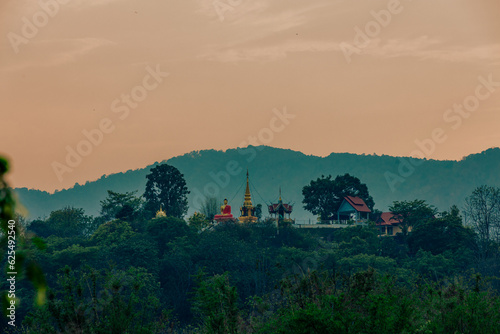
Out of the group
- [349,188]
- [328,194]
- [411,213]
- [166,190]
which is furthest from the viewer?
[349,188]

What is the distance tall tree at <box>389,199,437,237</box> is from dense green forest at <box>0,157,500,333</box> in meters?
0.13

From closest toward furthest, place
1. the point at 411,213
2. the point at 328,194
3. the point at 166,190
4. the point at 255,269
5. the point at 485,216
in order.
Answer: the point at 255,269
the point at 485,216
the point at 411,213
the point at 166,190
the point at 328,194

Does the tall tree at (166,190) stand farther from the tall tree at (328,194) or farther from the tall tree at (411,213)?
the tall tree at (411,213)

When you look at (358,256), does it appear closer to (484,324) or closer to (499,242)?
(499,242)

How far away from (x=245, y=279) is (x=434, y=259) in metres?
17.5

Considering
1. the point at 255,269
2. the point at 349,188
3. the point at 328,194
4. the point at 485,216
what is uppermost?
the point at 349,188

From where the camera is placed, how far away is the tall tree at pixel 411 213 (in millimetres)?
76750

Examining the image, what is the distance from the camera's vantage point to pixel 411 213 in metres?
78.1

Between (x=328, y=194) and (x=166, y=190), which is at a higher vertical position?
(x=166, y=190)

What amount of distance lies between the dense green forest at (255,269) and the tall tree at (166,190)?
16 cm

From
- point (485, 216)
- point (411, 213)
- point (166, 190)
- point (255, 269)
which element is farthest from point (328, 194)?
point (255, 269)

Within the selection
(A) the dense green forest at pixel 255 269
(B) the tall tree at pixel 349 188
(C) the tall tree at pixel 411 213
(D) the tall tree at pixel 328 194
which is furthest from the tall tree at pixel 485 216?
(D) the tall tree at pixel 328 194

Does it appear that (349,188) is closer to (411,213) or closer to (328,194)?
(328,194)

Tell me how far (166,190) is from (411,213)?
1147 inches
